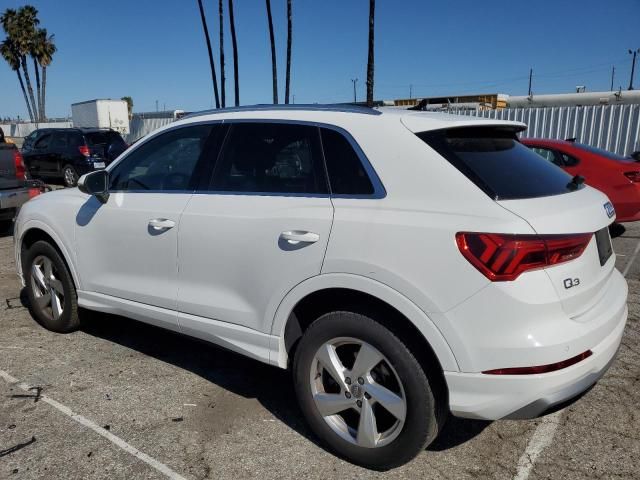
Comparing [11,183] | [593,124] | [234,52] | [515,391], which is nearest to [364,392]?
[515,391]

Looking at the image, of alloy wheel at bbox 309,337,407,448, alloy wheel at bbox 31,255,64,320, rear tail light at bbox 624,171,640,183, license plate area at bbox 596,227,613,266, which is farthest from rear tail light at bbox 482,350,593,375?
rear tail light at bbox 624,171,640,183

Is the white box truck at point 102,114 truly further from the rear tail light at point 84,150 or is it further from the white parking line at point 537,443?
the white parking line at point 537,443

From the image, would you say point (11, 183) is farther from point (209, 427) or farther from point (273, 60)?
point (273, 60)

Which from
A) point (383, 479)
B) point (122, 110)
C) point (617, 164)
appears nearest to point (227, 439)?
point (383, 479)

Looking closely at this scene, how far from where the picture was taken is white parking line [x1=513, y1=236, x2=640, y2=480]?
2.71m

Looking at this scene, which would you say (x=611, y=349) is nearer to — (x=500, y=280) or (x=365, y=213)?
(x=500, y=280)

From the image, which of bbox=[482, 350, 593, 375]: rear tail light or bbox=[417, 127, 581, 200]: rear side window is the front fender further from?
bbox=[417, 127, 581, 200]: rear side window

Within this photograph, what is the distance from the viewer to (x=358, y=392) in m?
2.67

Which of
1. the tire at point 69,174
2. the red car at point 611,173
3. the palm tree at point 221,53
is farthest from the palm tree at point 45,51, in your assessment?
the red car at point 611,173

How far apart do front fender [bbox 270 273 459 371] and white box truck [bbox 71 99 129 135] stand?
32.2 meters

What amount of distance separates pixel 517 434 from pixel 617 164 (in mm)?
5884

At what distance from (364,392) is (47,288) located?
304cm

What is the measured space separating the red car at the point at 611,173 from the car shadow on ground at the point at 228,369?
566cm

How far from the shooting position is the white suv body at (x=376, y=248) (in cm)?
228
